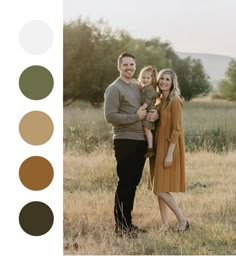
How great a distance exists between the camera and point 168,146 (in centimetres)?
384

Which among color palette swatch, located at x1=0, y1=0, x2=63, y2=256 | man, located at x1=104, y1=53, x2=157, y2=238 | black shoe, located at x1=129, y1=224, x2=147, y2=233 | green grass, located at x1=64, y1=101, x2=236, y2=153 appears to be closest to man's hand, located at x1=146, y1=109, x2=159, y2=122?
man, located at x1=104, y1=53, x2=157, y2=238

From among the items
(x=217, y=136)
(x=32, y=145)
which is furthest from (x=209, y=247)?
(x=217, y=136)

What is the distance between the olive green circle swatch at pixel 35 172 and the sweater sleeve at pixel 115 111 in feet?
1.87

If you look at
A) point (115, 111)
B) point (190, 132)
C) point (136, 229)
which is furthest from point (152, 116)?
point (190, 132)

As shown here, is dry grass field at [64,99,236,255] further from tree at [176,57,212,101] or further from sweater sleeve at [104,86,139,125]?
tree at [176,57,212,101]

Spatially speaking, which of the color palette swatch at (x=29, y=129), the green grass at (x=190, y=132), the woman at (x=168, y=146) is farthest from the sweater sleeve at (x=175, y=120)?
the green grass at (x=190, y=132)

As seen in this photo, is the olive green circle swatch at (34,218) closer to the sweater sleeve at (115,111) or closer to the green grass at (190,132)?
the sweater sleeve at (115,111)

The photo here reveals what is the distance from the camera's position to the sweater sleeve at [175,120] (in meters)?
3.79

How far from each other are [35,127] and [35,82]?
252 millimetres

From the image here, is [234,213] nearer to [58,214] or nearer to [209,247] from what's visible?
[209,247]

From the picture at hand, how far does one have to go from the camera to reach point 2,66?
3.34 metres

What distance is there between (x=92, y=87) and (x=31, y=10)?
869cm

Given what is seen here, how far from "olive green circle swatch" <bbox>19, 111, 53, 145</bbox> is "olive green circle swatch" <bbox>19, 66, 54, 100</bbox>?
103mm

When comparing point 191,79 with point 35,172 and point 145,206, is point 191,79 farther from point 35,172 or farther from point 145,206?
point 35,172
